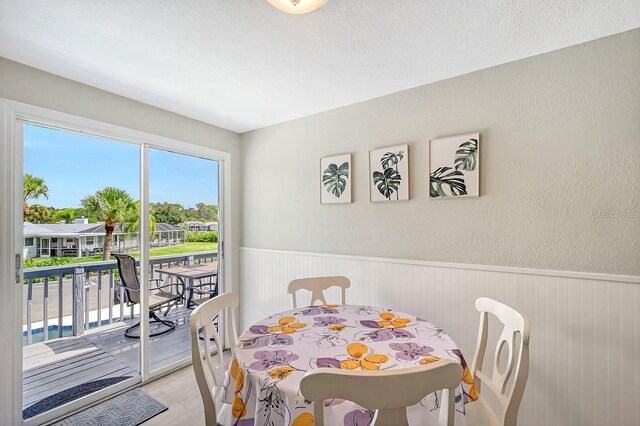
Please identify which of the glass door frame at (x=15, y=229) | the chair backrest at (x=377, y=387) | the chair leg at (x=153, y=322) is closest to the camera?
the chair backrest at (x=377, y=387)

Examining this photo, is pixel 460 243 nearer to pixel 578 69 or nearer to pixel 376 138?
pixel 376 138

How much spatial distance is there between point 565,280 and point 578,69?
1.27 m

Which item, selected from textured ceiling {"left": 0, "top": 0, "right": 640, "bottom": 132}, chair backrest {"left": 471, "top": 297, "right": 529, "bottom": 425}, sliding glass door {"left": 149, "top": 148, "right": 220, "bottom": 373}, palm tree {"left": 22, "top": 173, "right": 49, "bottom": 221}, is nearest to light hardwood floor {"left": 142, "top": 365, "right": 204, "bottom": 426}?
sliding glass door {"left": 149, "top": 148, "right": 220, "bottom": 373}

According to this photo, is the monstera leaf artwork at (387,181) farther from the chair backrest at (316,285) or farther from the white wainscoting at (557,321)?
the chair backrest at (316,285)

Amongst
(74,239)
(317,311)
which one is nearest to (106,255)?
(74,239)

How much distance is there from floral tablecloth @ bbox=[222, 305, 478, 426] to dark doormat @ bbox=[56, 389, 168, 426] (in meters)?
1.41

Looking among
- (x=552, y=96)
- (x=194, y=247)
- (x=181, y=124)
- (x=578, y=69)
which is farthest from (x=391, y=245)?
(x=181, y=124)

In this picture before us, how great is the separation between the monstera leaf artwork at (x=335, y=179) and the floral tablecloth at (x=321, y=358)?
117 centimetres

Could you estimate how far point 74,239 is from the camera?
92.6 inches

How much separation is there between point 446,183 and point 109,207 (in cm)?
278

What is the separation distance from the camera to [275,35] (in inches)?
65.9

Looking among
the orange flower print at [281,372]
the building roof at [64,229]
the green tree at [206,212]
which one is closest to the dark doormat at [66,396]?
the building roof at [64,229]

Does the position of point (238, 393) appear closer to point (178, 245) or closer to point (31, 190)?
point (31, 190)

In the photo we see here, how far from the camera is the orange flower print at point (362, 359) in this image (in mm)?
1203
